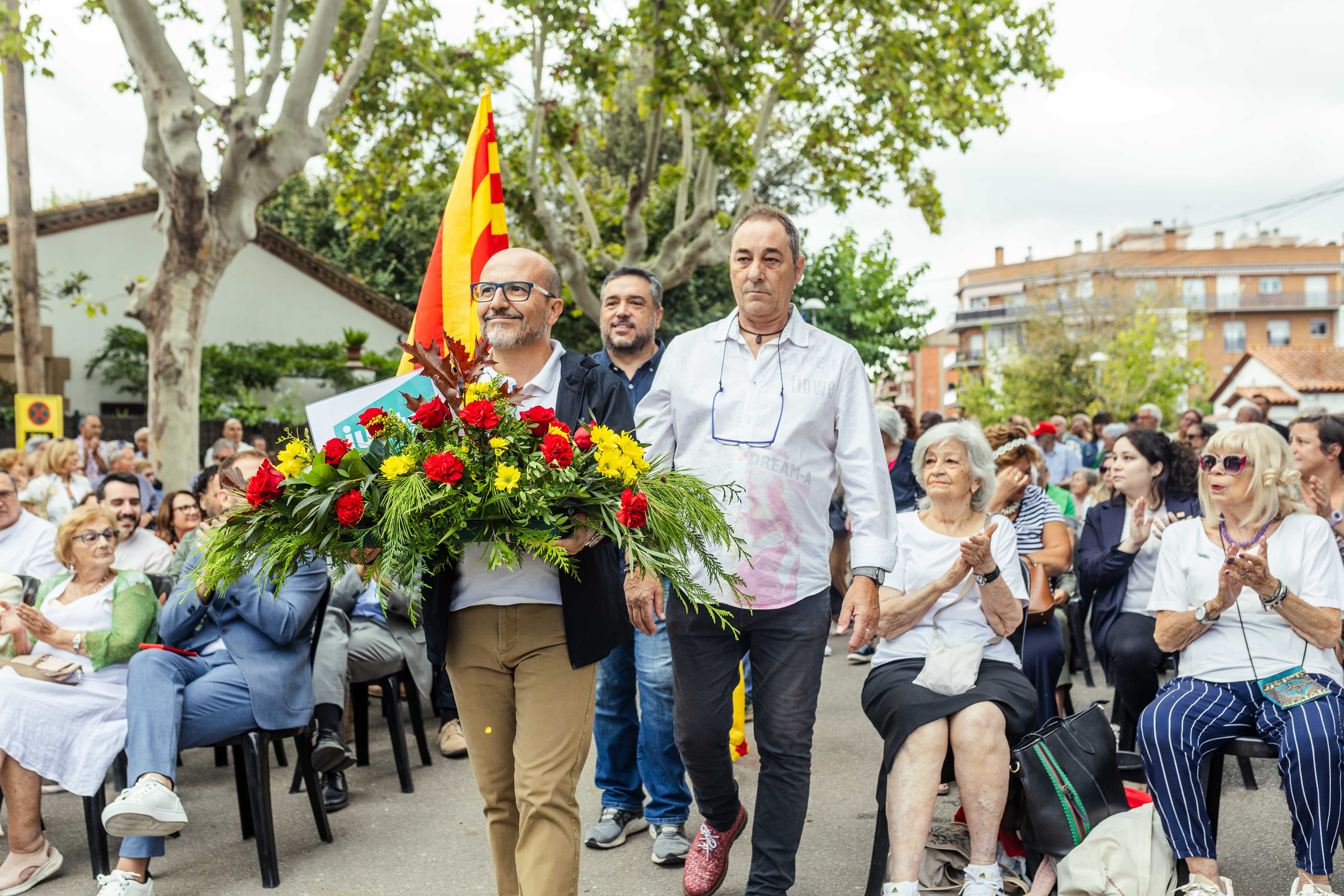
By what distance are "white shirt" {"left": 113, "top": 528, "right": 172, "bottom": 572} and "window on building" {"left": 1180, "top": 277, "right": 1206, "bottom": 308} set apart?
76.5 metres

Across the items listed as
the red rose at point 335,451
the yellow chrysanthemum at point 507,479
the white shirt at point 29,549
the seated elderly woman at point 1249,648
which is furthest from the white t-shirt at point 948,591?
the white shirt at point 29,549

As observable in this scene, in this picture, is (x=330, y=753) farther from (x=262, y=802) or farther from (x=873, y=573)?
(x=873, y=573)

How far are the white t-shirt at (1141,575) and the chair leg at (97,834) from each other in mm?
4555

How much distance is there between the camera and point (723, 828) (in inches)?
148

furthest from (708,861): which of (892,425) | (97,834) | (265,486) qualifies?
(892,425)

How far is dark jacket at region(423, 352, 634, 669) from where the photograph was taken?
2914 mm

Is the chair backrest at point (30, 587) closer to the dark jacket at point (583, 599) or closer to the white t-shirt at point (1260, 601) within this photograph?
the dark jacket at point (583, 599)

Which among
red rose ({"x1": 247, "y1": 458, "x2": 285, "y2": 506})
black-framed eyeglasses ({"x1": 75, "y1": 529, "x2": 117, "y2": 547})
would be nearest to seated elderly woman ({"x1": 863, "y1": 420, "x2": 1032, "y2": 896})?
red rose ({"x1": 247, "y1": 458, "x2": 285, "y2": 506})

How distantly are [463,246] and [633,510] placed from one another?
153 inches

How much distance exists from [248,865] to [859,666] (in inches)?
186

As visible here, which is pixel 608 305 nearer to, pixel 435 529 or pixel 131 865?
pixel 435 529

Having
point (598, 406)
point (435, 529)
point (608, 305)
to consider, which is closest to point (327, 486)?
point (435, 529)

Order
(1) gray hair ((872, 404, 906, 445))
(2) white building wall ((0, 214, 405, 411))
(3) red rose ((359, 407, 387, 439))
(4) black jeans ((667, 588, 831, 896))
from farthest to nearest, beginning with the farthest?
(2) white building wall ((0, 214, 405, 411))
(1) gray hair ((872, 404, 906, 445))
(4) black jeans ((667, 588, 831, 896))
(3) red rose ((359, 407, 387, 439))

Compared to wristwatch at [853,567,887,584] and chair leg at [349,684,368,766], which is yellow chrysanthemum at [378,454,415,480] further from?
chair leg at [349,684,368,766]
